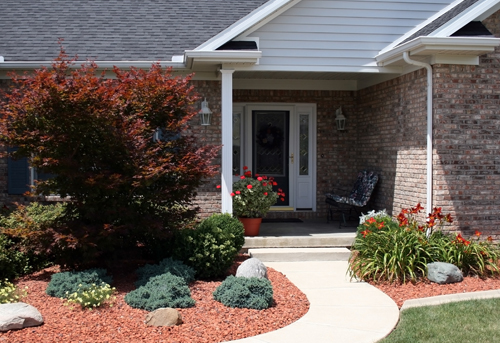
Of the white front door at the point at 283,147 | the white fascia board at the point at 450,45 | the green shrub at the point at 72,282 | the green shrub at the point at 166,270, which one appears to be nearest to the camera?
the green shrub at the point at 72,282

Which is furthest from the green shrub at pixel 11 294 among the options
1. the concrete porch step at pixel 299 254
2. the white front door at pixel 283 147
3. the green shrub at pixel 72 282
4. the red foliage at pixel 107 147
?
the white front door at pixel 283 147

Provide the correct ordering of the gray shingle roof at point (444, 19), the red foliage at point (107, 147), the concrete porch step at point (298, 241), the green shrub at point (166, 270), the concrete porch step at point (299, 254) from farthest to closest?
the concrete porch step at point (298, 241)
the gray shingle roof at point (444, 19)
the concrete porch step at point (299, 254)
the green shrub at point (166, 270)
the red foliage at point (107, 147)

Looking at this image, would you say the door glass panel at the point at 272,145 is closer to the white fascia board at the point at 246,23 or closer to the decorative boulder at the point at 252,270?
the white fascia board at the point at 246,23

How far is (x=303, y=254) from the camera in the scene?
330 inches

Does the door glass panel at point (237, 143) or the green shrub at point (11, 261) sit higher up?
the door glass panel at point (237, 143)

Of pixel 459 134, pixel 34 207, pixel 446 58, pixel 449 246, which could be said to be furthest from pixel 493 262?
pixel 34 207

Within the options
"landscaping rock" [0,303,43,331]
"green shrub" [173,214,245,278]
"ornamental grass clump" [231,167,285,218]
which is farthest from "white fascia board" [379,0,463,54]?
"landscaping rock" [0,303,43,331]

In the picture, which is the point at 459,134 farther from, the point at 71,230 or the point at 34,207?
the point at 34,207

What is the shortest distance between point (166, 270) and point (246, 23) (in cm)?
424

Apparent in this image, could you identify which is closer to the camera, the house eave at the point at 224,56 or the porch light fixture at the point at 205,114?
the house eave at the point at 224,56

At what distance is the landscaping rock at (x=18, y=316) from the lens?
495 cm

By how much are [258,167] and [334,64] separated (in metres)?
2.95

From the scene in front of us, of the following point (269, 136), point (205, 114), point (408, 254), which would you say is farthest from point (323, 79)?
point (408, 254)

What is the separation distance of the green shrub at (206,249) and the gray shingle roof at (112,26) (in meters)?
3.97
